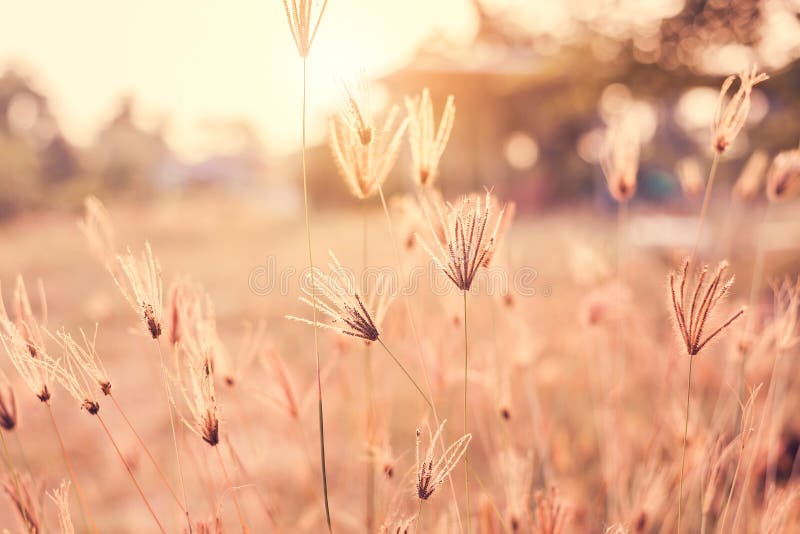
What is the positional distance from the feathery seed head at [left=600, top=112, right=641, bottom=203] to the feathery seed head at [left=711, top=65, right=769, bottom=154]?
220mm

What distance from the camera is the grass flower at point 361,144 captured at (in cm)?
80

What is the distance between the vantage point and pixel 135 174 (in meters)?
24.7

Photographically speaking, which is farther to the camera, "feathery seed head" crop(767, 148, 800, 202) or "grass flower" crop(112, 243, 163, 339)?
"feathery seed head" crop(767, 148, 800, 202)

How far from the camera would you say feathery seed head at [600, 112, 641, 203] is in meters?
1.24

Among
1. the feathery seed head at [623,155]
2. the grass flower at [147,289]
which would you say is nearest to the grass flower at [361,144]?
the grass flower at [147,289]

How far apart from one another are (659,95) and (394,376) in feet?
18.5

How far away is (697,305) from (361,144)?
489mm

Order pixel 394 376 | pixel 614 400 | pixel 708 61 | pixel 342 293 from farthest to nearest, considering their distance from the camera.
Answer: pixel 708 61, pixel 394 376, pixel 614 400, pixel 342 293

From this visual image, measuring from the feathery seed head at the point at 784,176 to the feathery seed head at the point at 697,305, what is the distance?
2.15 feet

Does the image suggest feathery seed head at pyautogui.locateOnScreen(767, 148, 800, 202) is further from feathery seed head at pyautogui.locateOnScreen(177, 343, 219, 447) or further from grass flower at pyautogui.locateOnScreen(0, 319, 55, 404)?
grass flower at pyautogui.locateOnScreen(0, 319, 55, 404)

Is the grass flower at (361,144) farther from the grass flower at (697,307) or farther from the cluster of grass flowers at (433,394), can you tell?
the grass flower at (697,307)

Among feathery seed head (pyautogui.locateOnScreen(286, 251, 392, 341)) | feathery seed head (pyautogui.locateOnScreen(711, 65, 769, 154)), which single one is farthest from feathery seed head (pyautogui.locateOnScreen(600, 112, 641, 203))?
feathery seed head (pyautogui.locateOnScreen(286, 251, 392, 341))

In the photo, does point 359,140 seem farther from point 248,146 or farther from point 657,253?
point 248,146

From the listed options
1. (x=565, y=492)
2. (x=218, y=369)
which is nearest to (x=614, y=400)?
(x=565, y=492)
